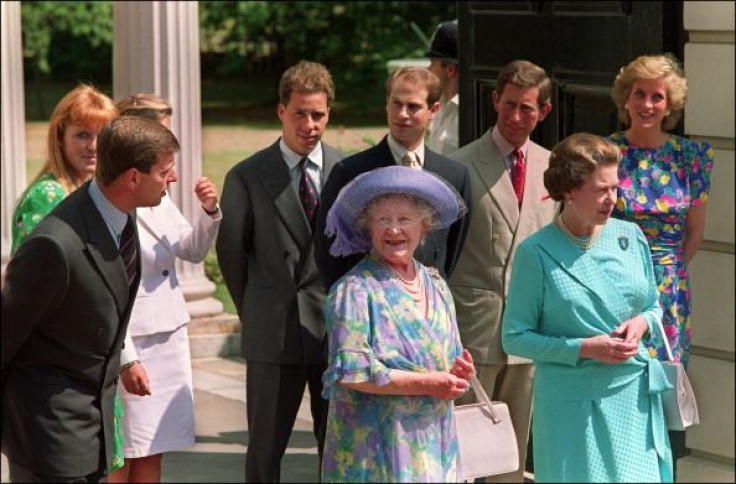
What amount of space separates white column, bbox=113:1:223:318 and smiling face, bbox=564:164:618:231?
570cm

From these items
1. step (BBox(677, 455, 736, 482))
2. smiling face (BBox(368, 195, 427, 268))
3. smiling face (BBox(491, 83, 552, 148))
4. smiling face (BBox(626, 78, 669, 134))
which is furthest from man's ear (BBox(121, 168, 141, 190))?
step (BBox(677, 455, 736, 482))

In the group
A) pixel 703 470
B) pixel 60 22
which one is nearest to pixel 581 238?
pixel 703 470

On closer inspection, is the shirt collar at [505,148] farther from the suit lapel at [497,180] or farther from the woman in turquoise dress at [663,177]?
the woman in turquoise dress at [663,177]

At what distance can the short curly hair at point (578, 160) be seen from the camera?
601 centimetres

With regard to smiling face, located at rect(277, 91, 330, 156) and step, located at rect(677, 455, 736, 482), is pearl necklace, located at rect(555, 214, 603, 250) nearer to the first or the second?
smiling face, located at rect(277, 91, 330, 156)

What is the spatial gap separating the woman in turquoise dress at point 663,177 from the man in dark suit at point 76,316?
2.31 m

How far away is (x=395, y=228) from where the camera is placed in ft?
18.6

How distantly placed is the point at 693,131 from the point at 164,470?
3.04 metres

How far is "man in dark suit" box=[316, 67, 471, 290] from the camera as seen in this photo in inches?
272

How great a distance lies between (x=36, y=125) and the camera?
36.5 metres

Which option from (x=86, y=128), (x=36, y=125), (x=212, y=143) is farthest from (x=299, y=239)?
(x=36, y=125)

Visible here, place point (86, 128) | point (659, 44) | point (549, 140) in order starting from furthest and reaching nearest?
point (549, 140)
point (659, 44)
point (86, 128)

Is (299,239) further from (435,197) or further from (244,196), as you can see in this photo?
(435,197)

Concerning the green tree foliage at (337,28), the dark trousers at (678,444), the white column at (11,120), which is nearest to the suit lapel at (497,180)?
the dark trousers at (678,444)
